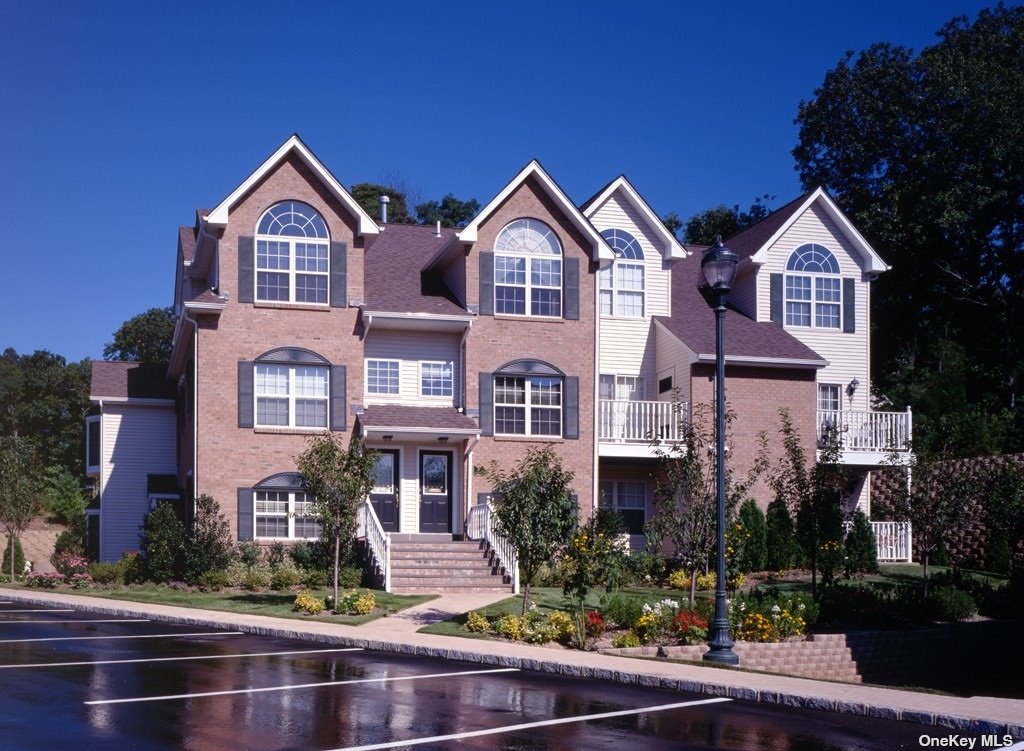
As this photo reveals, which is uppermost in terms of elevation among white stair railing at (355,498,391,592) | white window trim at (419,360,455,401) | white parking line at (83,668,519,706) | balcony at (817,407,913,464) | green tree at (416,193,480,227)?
green tree at (416,193,480,227)

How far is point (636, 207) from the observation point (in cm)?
3406

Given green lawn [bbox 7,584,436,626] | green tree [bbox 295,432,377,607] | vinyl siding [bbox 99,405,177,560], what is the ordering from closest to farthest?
green lawn [bbox 7,584,436,626] → green tree [bbox 295,432,377,607] → vinyl siding [bbox 99,405,177,560]

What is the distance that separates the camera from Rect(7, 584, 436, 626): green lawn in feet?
73.3

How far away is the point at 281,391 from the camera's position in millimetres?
29797

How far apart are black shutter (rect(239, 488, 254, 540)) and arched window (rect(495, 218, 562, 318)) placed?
7.93 meters

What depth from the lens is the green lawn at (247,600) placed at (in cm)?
2233

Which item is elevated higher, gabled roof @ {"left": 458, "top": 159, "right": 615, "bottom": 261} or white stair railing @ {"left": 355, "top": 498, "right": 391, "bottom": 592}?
gabled roof @ {"left": 458, "top": 159, "right": 615, "bottom": 261}

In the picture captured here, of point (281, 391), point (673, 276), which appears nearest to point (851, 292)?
point (673, 276)

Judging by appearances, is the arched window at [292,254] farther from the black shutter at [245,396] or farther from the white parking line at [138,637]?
the white parking line at [138,637]

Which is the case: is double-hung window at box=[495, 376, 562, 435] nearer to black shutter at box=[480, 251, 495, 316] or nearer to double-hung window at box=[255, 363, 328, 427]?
black shutter at box=[480, 251, 495, 316]

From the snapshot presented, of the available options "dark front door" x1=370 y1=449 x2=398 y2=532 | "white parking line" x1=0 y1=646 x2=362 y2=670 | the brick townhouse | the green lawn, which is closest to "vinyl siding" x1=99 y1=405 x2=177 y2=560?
the brick townhouse

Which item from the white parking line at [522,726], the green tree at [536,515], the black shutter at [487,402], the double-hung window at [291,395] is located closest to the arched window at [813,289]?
the black shutter at [487,402]

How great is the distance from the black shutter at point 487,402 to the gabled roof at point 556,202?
11.8 ft

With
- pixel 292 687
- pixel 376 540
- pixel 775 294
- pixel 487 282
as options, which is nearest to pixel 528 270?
pixel 487 282
